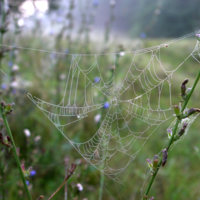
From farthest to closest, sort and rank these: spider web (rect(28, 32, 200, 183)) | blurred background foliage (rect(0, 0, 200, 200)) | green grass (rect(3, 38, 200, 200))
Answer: green grass (rect(3, 38, 200, 200)), blurred background foliage (rect(0, 0, 200, 200)), spider web (rect(28, 32, 200, 183))

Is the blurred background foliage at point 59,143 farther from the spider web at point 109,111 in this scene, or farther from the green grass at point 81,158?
the spider web at point 109,111

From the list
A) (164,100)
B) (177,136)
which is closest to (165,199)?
(177,136)

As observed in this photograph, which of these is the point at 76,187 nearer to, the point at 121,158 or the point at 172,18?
the point at 121,158

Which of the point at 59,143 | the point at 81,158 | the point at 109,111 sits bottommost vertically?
the point at 81,158

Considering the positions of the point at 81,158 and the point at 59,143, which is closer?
the point at 81,158

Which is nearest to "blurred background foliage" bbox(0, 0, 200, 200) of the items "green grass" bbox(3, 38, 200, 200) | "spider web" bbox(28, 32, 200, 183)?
"green grass" bbox(3, 38, 200, 200)

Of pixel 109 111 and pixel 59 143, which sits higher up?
pixel 109 111

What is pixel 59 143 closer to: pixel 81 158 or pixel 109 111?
pixel 81 158

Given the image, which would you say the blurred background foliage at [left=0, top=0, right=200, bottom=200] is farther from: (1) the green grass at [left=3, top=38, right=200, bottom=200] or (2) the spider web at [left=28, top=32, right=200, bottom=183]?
(2) the spider web at [left=28, top=32, right=200, bottom=183]

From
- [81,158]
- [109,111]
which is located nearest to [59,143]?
[81,158]

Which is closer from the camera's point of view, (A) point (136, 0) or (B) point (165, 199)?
(B) point (165, 199)

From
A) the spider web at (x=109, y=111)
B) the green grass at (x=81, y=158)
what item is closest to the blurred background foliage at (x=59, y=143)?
the green grass at (x=81, y=158)
